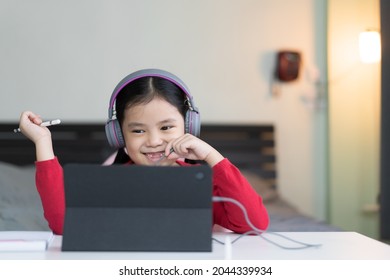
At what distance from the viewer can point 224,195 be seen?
129 cm

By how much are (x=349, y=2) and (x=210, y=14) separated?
82 centimetres

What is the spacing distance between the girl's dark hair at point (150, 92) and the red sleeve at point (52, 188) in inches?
10.2

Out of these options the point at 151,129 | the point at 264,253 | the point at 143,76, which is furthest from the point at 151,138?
the point at 264,253

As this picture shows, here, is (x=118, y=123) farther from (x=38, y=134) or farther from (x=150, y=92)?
(x=38, y=134)

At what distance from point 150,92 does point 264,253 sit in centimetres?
65

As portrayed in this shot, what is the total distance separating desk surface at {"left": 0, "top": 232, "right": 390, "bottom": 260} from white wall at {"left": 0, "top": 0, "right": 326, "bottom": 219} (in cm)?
271

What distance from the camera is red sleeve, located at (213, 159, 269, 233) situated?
1.27 meters

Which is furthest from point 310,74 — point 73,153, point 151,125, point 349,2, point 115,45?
point 151,125

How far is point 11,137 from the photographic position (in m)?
3.79

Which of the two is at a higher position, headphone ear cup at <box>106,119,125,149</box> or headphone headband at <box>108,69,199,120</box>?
headphone headband at <box>108,69,199,120</box>

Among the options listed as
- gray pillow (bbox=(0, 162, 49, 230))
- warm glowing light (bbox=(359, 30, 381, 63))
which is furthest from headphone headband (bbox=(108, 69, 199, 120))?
warm glowing light (bbox=(359, 30, 381, 63))

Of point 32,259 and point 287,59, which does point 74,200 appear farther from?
point 287,59

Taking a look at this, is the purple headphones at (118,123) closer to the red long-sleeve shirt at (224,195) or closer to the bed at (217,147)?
the red long-sleeve shirt at (224,195)

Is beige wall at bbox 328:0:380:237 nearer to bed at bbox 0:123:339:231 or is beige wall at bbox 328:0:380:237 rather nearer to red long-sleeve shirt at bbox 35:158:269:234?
bed at bbox 0:123:339:231
